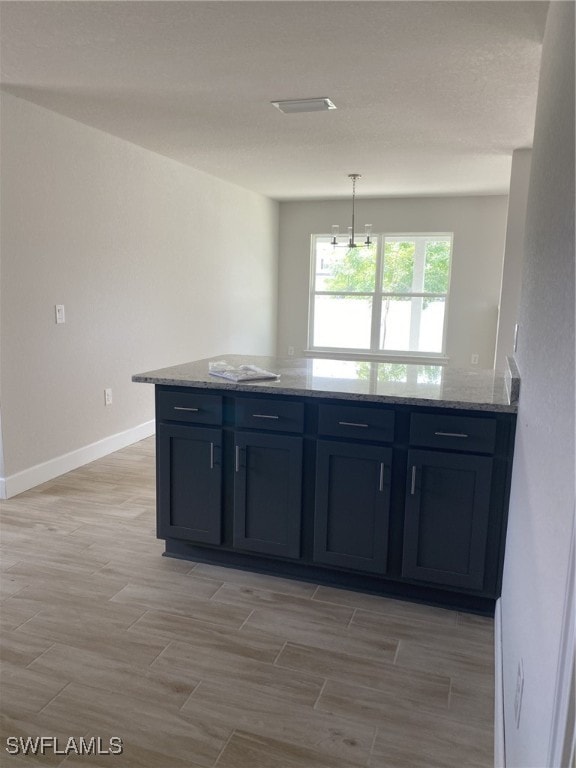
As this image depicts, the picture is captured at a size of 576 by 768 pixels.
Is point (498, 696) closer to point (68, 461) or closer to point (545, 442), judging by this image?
point (545, 442)

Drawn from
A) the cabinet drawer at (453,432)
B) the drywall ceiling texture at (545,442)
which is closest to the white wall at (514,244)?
the cabinet drawer at (453,432)

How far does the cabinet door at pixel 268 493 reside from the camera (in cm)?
251

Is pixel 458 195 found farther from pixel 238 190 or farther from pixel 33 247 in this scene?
pixel 33 247

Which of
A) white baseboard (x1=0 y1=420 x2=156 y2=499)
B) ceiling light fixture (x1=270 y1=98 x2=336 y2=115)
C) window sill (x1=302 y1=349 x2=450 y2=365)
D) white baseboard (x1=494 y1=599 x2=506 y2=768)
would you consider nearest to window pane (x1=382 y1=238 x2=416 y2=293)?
window sill (x1=302 y1=349 x2=450 y2=365)

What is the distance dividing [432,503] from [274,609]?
782mm

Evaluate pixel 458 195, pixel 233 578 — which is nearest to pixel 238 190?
pixel 458 195

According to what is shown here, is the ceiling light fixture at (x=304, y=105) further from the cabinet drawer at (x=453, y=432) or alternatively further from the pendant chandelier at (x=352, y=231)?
the pendant chandelier at (x=352, y=231)

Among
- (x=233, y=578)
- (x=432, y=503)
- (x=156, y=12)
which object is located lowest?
(x=233, y=578)

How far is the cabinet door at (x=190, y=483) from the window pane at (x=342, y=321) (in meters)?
4.91

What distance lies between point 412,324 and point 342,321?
2.93 feet

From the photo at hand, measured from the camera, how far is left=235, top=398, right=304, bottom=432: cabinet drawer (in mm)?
2473

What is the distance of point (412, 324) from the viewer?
23.3 feet

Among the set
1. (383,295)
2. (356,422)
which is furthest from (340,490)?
(383,295)

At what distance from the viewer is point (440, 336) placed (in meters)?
6.97
